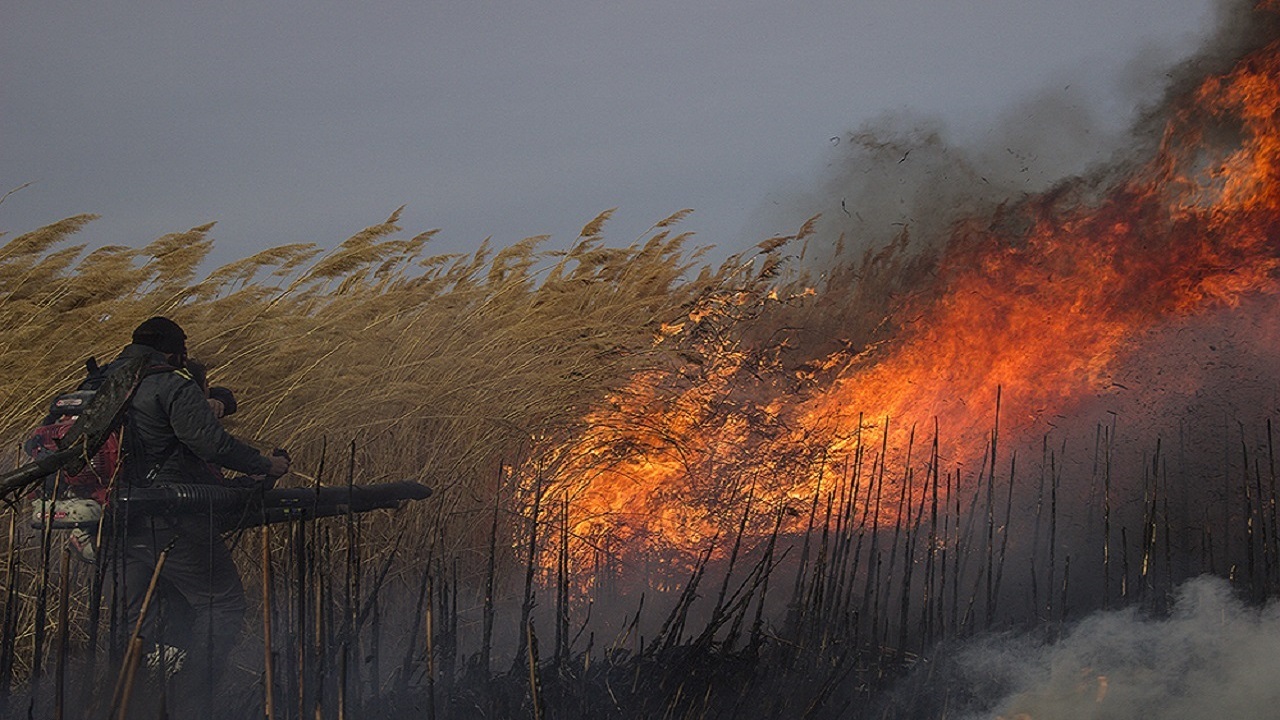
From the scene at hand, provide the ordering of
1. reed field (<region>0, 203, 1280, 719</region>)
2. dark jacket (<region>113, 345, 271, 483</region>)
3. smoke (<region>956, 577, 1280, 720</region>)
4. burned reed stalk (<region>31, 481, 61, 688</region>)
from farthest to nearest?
reed field (<region>0, 203, 1280, 719</region>) < dark jacket (<region>113, 345, 271, 483</region>) < smoke (<region>956, 577, 1280, 720</region>) < burned reed stalk (<region>31, 481, 61, 688</region>)

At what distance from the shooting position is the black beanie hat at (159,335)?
14.6 ft

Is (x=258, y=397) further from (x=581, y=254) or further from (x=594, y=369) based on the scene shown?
(x=581, y=254)

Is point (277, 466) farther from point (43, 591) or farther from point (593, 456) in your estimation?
point (593, 456)

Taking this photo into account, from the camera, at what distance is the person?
14.2 feet

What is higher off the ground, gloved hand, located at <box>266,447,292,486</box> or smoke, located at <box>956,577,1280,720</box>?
gloved hand, located at <box>266,447,292,486</box>

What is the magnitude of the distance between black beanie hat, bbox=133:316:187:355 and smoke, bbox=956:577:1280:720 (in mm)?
3297

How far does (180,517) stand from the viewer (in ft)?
14.3

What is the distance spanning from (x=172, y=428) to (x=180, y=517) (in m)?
0.33

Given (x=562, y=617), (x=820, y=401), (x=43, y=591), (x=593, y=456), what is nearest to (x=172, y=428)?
(x=43, y=591)

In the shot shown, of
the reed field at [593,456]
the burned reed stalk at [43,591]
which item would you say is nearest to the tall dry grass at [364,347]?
the reed field at [593,456]

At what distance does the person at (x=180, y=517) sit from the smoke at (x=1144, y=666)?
286cm

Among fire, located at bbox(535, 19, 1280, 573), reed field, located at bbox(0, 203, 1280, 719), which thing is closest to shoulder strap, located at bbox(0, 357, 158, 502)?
reed field, located at bbox(0, 203, 1280, 719)

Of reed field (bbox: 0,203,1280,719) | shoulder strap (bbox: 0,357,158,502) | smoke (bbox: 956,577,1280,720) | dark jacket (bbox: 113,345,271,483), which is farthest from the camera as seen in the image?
reed field (bbox: 0,203,1280,719)

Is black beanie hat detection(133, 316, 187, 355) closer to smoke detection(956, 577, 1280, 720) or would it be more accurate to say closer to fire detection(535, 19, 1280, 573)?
fire detection(535, 19, 1280, 573)
